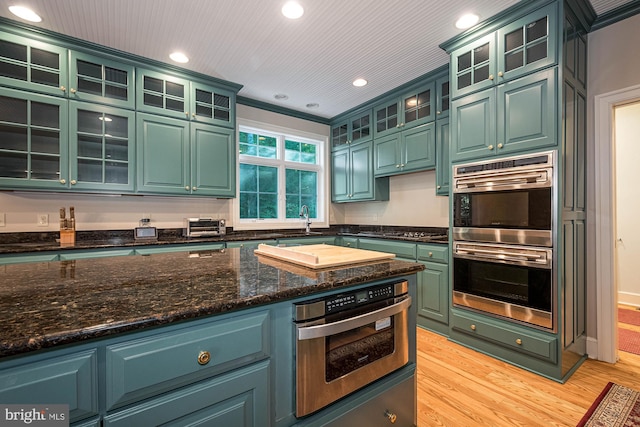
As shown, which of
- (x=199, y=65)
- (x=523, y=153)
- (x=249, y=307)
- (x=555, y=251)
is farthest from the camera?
(x=199, y=65)

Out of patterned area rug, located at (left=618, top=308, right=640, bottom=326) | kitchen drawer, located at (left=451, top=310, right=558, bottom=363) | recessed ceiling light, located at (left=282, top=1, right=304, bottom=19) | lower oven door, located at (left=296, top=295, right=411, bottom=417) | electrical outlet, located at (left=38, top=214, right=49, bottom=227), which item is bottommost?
patterned area rug, located at (left=618, top=308, right=640, bottom=326)

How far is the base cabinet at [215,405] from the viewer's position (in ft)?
2.65

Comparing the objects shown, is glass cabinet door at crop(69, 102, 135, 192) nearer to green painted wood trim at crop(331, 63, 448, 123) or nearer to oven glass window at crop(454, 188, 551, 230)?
green painted wood trim at crop(331, 63, 448, 123)

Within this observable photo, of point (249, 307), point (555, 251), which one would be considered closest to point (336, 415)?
point (249, 307)

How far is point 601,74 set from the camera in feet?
7.90

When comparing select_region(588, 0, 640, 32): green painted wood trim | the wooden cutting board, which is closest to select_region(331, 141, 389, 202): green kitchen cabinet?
select_region(588, 0, 640, 32): green painted wood trim

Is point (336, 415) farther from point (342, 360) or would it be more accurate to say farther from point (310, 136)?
point (310, 136)

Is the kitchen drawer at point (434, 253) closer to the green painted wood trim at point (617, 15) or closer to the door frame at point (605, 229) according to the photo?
the door frame at point (605, 229)

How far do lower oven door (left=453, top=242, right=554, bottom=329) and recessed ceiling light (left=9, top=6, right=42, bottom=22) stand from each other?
3944mm

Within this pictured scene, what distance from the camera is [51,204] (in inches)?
115

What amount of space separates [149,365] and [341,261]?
87 cm

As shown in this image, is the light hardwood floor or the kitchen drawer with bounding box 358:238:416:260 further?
the kitchen drawer with bounding box 358:238:416:260

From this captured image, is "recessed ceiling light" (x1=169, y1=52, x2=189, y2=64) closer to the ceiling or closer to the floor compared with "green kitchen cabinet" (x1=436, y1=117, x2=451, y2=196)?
closer to the ceiling

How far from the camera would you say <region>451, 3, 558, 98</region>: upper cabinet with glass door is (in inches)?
83.9
